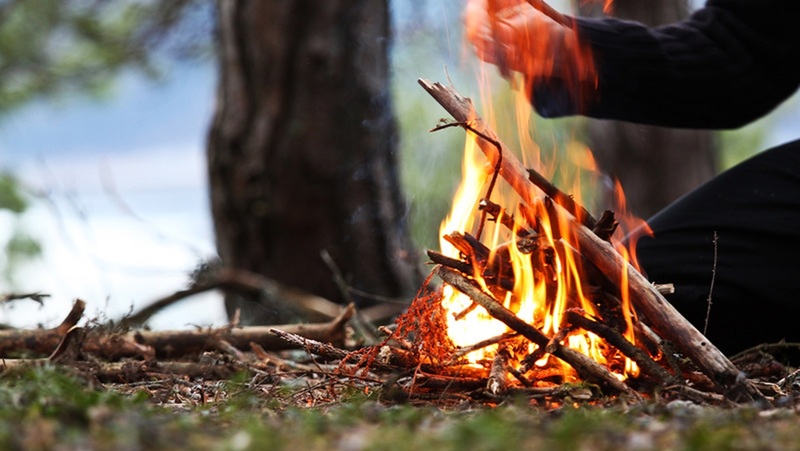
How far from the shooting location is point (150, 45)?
7.03 metres

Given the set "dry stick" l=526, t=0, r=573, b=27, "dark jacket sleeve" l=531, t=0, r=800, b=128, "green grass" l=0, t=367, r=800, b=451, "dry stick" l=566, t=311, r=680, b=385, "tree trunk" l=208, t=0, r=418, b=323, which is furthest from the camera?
"tree trunk" l=208, t=0, r=418, b=323

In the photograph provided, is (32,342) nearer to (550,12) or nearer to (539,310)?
(539,310)

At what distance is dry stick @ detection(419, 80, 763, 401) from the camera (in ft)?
7.06

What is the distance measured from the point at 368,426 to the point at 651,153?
18.2 ft

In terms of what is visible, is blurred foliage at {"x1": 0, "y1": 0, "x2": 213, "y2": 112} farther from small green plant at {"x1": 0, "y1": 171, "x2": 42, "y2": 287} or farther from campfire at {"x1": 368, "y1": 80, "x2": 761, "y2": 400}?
campfire at {"x1": 368, "y1": 80, "x2": 761, "y2": 400}

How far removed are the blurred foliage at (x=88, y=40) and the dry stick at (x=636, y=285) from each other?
4642 mm

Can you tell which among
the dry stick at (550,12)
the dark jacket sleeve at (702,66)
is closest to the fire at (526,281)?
the dry stick at (550,12)

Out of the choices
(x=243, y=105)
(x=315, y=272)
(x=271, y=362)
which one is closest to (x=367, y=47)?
(x=243, y=105)

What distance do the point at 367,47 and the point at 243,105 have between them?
81 cm

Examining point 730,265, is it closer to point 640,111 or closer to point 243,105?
point 640,111

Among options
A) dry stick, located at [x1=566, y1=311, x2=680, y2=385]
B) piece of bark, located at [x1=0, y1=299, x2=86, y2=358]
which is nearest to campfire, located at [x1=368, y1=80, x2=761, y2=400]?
dry stick, located at [x1=566, y1=311, x2=680, y2=385]

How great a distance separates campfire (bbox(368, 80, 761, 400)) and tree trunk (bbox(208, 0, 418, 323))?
2676 millimetres

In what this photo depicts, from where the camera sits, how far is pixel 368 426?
168 centimetres

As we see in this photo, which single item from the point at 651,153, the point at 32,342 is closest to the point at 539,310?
the point at 32,342
